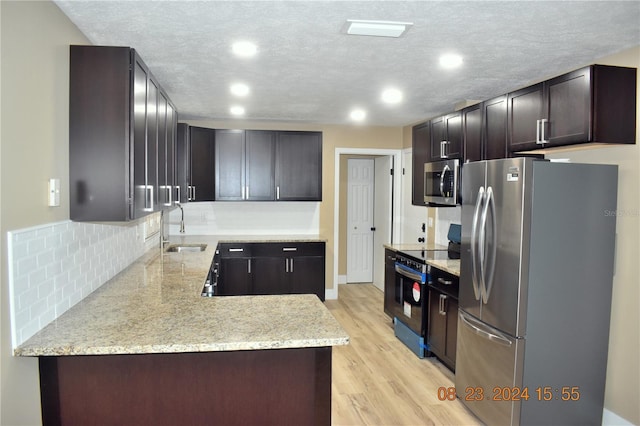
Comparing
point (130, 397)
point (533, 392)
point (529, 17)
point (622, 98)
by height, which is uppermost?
point (529, 17)

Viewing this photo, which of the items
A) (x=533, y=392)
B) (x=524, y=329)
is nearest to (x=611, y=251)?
(x=524, y=329)

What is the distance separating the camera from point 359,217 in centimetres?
722

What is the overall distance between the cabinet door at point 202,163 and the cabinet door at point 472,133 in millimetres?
3048

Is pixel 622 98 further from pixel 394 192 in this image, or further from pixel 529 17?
pixel 394 192

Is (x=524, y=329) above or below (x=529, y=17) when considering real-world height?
below

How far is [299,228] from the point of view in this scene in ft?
20.1

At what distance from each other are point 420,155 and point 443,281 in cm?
159

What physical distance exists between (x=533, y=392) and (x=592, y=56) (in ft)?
7.00

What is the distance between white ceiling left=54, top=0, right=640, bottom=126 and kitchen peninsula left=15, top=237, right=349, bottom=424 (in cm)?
149

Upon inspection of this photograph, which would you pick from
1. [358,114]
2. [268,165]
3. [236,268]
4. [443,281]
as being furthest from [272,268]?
[443,281]

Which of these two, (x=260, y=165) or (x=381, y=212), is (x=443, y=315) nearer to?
(x=260, y=165)

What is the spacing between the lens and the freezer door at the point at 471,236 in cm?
293

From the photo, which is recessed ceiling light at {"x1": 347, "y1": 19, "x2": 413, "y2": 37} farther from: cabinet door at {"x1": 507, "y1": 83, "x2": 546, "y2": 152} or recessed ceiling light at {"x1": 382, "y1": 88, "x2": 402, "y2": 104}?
recessed ceiling light at {"x1": 382, "y1": 88, "x2": 402, "y2": 104}

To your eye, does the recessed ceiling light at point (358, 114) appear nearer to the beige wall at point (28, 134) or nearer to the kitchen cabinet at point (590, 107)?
the kitchen cabinet at point (590, 107)
